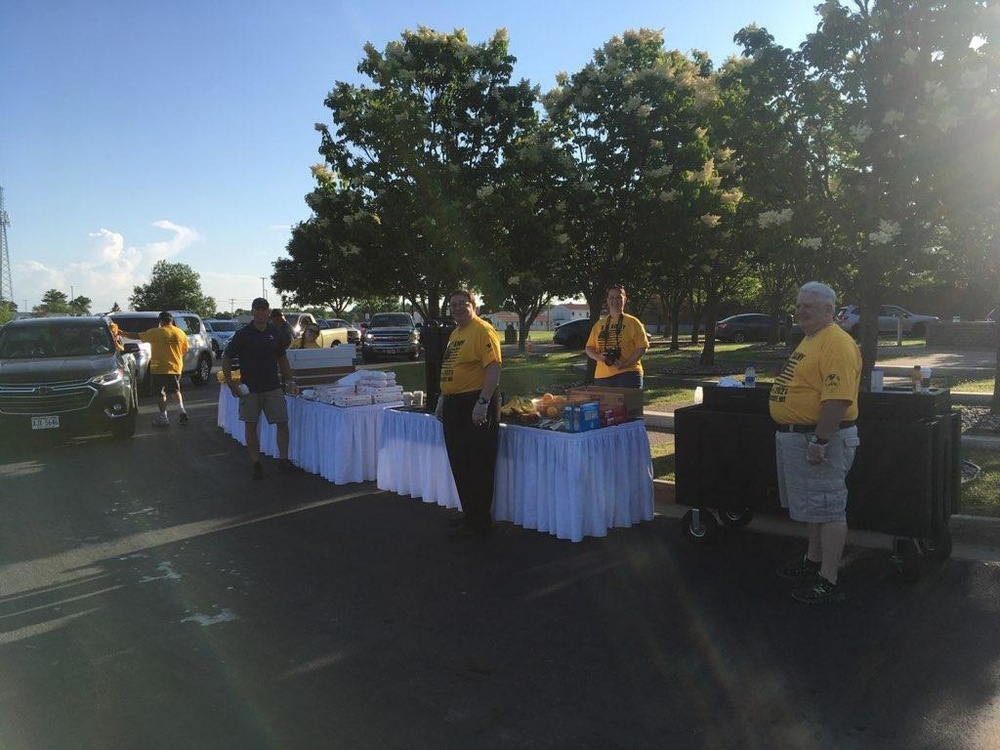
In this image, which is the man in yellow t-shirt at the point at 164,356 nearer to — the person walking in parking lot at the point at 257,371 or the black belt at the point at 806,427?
the person walking in parking lot at the point at 257,371

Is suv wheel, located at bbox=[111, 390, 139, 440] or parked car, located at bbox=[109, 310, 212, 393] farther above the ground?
parked car, located at bbox=[109, 310, 212, 393]

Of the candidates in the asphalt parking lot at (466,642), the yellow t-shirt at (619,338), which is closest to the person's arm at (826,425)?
the asphalt parking lot at (466,642)

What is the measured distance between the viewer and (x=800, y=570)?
15.8ft

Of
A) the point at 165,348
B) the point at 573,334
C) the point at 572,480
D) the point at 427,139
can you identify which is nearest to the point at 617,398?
the point at 572,480

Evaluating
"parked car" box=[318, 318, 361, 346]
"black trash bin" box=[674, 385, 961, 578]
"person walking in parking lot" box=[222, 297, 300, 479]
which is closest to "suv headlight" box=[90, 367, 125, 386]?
"person walking in parking lot" box=[222, 297, 300, 479]

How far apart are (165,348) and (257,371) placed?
173 inches

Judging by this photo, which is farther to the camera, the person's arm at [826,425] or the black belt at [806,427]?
the black belt at [806,427]

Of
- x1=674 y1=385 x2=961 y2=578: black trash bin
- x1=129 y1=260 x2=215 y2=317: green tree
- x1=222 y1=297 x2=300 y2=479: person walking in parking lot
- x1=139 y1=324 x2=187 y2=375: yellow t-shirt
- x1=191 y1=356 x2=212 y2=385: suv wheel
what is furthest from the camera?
x1=129 y1=260 x2=215 y2=317: green tree

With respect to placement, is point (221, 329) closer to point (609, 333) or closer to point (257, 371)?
point (257, 371)

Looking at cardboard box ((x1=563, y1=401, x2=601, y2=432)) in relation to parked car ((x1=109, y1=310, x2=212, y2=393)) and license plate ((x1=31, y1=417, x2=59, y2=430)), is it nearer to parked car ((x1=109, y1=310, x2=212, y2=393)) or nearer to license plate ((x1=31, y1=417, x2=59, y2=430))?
license plate ((x1=31, y1=417, x2=59, y2=430))

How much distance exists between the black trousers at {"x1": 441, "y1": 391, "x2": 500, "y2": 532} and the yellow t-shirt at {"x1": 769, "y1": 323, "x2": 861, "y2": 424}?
231 centimetres

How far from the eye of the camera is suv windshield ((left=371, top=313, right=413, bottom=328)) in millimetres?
31453

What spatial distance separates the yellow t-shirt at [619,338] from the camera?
7309 mm

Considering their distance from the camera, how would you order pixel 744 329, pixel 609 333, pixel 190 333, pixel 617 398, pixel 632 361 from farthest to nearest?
1. pixel 744 329
2. pixel 190 333
3. pixel 609 333
4. pixel 632 361
5. pixel 617 398
